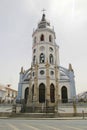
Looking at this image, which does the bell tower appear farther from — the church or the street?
the street

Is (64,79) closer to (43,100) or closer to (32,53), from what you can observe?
(43,100)

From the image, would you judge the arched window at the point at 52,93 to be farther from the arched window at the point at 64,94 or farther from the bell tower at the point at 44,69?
the arched window at the point at 64,94

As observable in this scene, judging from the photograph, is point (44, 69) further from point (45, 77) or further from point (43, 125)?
point (43, 125)

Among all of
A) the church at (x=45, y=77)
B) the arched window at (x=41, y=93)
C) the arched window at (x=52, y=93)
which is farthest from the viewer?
the arched window at (x=52, y=93)

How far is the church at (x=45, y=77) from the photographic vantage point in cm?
3931

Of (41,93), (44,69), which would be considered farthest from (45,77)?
(41,93)

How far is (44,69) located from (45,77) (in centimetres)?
215

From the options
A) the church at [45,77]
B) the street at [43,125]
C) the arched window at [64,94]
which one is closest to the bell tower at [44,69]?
the church at [45,77]

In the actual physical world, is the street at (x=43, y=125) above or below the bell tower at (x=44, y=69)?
below

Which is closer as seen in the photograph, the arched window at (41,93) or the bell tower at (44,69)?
the bell tower at (44,69)

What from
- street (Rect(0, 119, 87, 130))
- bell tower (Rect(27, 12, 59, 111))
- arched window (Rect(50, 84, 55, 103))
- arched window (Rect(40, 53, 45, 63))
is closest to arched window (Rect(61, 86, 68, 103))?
bell tower (Rect(27, 12, 59, 111))

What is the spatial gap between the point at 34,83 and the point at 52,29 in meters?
16.3

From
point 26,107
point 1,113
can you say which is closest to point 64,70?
point 26,107

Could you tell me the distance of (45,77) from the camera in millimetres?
40406
